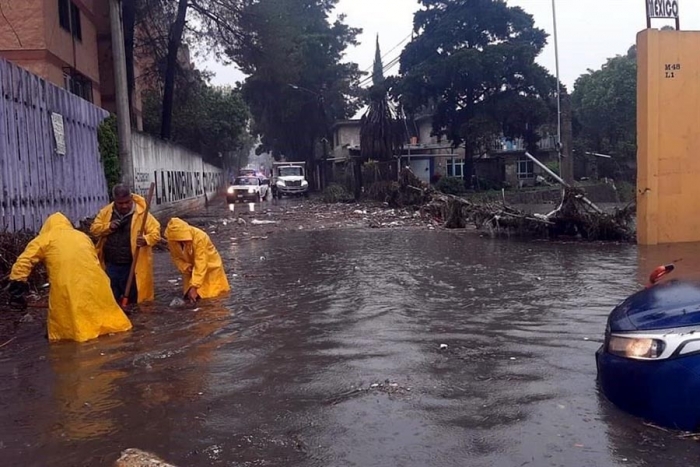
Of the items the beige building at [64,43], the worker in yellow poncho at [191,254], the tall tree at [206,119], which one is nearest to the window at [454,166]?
the tall tree at [206,119]

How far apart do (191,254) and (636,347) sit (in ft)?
19.1

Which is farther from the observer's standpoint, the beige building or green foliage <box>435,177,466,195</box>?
green foliage <box>435,177,466,195</box>

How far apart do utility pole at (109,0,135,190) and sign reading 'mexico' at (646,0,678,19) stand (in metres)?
10.6

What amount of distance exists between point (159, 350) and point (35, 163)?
16.7 feet

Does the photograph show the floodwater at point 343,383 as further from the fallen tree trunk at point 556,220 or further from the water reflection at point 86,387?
the fallen tree trunk at point 556,220

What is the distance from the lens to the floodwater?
13.2 feet

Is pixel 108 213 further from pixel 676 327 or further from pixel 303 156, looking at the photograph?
pixel 303 156

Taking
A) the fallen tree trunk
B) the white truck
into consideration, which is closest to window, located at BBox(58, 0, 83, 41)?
the fallen tree trunk

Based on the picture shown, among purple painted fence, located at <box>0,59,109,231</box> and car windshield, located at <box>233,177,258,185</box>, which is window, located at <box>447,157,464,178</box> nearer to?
car windshield, located at <box>233,177,258,185</box>

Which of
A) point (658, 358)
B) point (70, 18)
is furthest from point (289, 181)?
point (658, 358)

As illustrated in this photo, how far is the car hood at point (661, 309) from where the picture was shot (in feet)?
13.0

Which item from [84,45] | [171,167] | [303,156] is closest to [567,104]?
[171,167]

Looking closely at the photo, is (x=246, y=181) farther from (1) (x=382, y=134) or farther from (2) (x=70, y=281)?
(2) (x=70, y=281)

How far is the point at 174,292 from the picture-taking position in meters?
9.57
